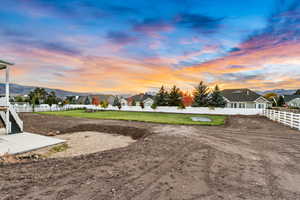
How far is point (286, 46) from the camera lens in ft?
40.5

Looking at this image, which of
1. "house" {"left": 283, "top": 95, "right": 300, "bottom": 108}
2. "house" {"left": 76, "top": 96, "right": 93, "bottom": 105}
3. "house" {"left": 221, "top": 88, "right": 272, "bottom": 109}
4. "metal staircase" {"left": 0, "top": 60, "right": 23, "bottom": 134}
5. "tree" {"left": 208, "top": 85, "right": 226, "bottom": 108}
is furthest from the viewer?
"house" {"left": 76, "top": 96, "right": 93, "bottom": 105}

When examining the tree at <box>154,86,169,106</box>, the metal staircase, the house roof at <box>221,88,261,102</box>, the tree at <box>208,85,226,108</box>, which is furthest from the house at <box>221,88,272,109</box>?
the metal staircase

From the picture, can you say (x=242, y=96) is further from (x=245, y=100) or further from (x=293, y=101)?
(x=293, y=101)

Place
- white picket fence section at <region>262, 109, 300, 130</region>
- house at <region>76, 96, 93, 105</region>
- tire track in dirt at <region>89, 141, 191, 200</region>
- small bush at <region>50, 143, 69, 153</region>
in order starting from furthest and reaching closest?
house at <region>76, 96, 93, 105</region>
white picket fence section at <region>262, 109, 300, 130</region>
small bush at <region>50, 143, 69, 153</region>
tire track in dirt at <region>89, 141, 191, 200</region>

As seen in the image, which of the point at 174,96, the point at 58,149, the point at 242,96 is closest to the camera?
the point at 58,149

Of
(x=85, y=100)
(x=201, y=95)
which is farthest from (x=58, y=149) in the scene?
(x=85, y=100)

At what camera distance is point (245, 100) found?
32.8m

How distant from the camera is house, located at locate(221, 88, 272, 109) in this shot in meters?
31.8

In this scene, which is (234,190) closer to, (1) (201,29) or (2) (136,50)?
(1) (201,29)

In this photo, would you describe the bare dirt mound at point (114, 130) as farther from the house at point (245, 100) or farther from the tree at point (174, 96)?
the house at point (245, 100)

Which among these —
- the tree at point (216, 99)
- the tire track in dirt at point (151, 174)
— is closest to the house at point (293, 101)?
the tree at point (216, 99)

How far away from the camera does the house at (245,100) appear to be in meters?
31.8

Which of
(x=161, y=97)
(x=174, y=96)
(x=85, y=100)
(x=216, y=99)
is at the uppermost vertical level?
(x=174, y=96)

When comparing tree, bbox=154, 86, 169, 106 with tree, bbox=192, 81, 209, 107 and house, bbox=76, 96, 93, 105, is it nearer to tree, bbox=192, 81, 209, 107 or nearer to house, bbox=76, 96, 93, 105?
tree, bbox=192, 81, 209, 107
